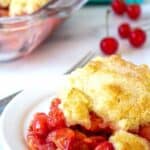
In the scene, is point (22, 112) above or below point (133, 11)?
below

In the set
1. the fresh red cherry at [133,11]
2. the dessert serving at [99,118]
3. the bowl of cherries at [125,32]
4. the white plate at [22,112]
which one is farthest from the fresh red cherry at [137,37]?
the dessert serving at [99,118]

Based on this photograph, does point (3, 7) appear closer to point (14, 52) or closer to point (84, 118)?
point (14, 52)

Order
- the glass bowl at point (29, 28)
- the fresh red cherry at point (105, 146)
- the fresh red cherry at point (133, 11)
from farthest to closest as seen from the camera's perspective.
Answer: the fresh red cherry at point (133, 11) → the glass bowl at point (29, 28) → the fresh red cherry at point (105, 146)

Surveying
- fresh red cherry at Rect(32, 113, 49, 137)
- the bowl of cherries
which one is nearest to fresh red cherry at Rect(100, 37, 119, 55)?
the bowl of cherries

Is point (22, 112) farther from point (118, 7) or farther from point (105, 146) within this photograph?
point (118, 7)

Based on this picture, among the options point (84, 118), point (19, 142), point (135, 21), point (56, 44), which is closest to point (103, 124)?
point (84, 118)

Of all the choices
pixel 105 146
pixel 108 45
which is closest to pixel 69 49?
pixel 108 45

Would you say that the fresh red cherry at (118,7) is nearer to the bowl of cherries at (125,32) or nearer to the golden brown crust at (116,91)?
the bowl of cherries at (125,32)
